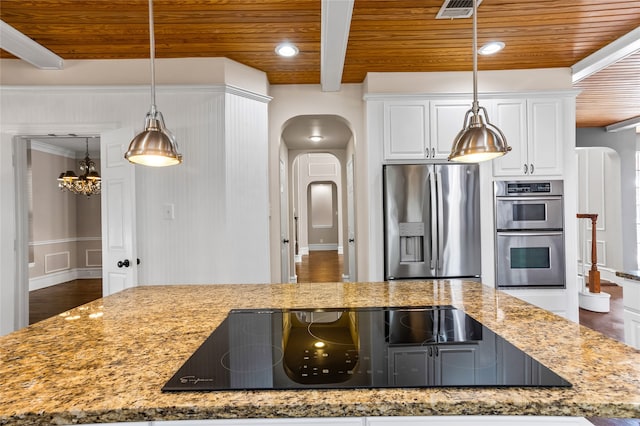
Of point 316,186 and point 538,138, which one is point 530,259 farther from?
point 316,186

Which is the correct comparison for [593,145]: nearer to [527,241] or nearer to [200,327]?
[527,241]

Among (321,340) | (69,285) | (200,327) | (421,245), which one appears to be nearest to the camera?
(321,340)

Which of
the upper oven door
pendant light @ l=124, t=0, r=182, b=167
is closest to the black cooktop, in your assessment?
pendant light @ l=124, t=0, r=182, b=167

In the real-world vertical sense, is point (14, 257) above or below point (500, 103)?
below

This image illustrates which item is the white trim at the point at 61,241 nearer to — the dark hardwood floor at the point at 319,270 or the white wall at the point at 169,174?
the white wall at the point at 169,174

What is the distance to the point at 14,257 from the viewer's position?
10.1 ft

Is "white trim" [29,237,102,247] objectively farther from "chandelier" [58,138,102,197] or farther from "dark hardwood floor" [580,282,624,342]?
"dark hardwood floor" [580,282,624,342]

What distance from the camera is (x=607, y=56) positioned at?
9.69 ft

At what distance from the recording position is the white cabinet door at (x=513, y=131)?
11.0 ft

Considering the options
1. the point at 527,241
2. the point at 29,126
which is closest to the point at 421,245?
the point at 527,241

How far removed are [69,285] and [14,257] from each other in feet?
13.2

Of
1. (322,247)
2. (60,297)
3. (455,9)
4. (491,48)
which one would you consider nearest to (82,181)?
(60,297)

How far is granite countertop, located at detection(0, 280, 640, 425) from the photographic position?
750 mm

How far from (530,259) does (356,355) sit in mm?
2969
